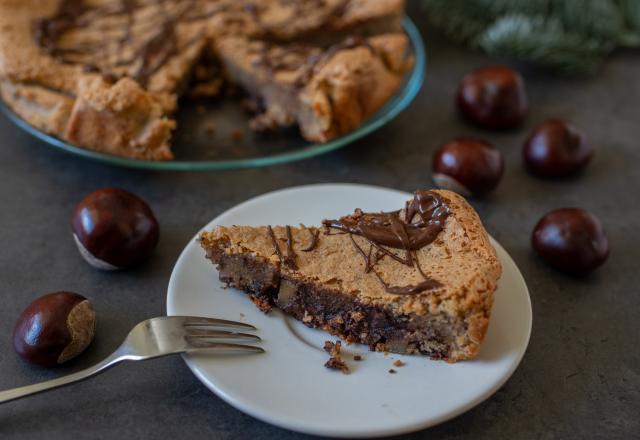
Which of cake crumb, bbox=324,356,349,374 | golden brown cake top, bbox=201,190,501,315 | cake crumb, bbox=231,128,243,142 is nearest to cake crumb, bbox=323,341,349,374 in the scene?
cake crumb, bbox=324,356,349,374

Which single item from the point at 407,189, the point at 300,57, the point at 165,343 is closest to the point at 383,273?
the point at 165,343

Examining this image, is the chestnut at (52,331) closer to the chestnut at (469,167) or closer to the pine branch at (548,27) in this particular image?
the chestnut at (469,167)

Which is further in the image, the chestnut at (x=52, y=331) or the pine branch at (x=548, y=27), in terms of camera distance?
the pine branch at (x=548, y=27)

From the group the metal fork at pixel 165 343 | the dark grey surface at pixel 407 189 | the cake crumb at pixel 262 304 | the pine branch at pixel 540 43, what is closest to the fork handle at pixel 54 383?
the metal fork at pixel 165 343

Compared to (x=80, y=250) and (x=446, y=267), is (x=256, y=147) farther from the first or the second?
(x=446, y=267)

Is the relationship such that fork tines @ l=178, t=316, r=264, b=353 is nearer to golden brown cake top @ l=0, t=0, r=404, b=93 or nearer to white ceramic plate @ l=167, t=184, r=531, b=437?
white ceramic plate @ l=167, t=184, r=531, b=437

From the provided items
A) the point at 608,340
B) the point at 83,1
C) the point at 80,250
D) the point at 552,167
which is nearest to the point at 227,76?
the point at 83,1
